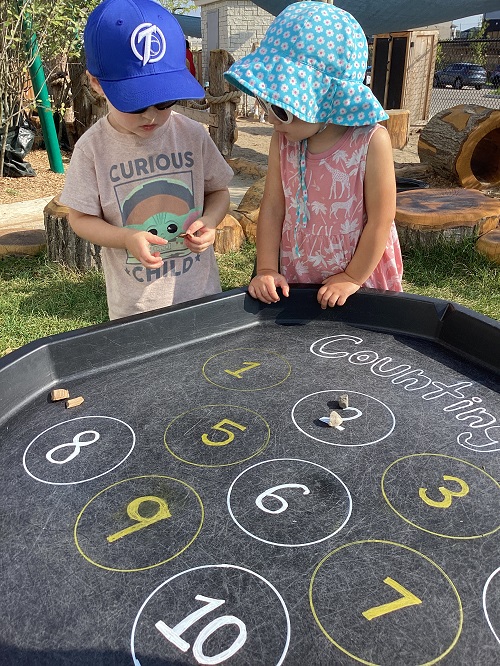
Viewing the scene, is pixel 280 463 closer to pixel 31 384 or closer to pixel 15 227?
pixel 31 384

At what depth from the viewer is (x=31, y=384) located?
103cm

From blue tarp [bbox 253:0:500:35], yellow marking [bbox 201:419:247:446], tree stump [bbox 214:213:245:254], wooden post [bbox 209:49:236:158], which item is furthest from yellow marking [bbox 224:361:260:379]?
blue tarp [bbox 253:0:500:35]

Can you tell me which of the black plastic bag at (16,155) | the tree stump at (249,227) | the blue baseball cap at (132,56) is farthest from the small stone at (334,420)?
the black plastic bag at (16,155)

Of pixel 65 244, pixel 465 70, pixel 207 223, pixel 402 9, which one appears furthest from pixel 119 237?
pixel 465 70

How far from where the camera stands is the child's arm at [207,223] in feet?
4.36

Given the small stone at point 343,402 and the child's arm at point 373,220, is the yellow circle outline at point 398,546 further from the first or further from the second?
the child's arm at point 373,220

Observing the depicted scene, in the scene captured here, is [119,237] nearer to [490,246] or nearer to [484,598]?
[484,598]

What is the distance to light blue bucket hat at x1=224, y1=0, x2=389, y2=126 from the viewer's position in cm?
113

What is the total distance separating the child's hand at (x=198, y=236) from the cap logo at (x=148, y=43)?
1.15 ft

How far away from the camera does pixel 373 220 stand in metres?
1.30

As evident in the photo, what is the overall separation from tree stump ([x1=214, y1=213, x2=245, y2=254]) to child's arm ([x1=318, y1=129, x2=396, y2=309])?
212 cm

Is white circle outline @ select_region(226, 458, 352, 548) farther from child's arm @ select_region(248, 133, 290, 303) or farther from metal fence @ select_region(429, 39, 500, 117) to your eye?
metal fence @ select_region(429, 39, 500, 117)

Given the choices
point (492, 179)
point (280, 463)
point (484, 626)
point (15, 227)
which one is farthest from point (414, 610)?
point (492, 179)

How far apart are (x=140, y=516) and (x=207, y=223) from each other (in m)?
0.81
